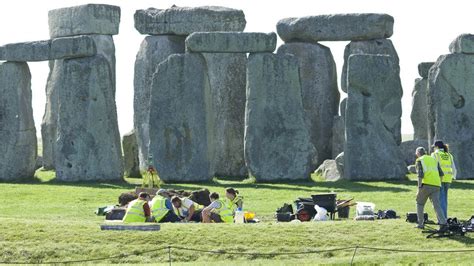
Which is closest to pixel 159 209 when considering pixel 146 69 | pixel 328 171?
pixel 328 171

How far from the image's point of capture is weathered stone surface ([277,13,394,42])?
61094 mm

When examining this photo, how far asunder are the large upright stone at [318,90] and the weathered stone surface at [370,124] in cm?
740

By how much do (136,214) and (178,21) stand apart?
73.3 feet

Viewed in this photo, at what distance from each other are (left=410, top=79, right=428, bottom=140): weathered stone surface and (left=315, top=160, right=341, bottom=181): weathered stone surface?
865cm

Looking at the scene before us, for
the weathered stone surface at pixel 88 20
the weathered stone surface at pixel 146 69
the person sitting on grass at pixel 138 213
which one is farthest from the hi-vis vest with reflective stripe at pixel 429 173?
the weathered stone surface at pixel 88 20

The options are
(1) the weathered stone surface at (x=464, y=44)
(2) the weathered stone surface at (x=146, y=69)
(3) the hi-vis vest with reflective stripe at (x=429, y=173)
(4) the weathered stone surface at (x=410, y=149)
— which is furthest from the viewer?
(2) the weathered stone surface at (x=146, y=69)

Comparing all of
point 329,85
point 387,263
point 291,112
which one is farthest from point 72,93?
point 387,263

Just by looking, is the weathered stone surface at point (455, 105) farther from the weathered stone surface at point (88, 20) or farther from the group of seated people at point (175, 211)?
the group of seated people at point (175, 211)

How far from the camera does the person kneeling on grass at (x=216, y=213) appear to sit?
40.1 meters

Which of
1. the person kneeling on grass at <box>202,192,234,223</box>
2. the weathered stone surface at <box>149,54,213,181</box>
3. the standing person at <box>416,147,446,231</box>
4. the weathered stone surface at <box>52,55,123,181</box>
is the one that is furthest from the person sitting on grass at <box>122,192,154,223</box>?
the weathered stone surface at <box>52,55,123,181</box>

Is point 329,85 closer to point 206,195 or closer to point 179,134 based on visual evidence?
point 179,134

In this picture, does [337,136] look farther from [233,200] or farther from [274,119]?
[233,200]

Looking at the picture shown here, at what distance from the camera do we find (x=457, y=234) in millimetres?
38219

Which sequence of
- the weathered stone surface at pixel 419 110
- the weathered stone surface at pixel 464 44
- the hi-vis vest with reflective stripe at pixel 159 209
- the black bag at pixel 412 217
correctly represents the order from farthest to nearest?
the weathered stone surface at pixel 419 110 → the weathered stone surface at pixel 464 44 → the hi-vis vest with reflective stripe at pixel 159 209 → the black bag at pixel 412 217
